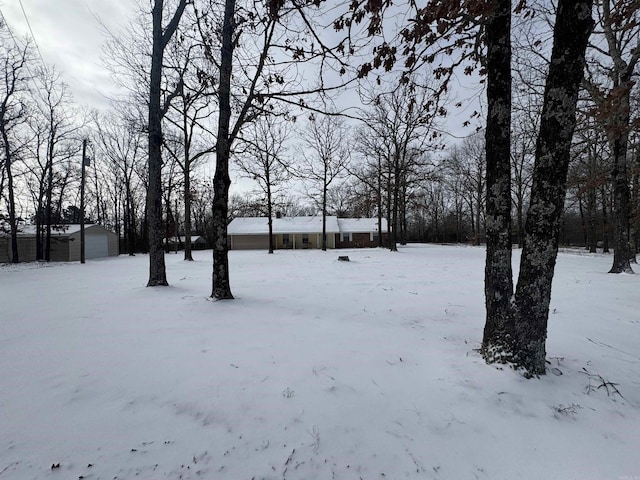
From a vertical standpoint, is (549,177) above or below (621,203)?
below

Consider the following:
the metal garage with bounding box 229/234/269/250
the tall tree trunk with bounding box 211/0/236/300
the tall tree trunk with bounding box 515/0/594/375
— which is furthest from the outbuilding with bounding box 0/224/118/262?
the tall tree trunk with bounding box 515/0/594/375

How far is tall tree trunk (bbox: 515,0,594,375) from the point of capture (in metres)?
2.32

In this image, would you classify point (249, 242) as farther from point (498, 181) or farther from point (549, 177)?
point (549, 177)

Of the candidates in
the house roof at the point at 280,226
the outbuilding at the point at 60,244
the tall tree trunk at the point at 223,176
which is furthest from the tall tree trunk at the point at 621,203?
the outbuilding at the point at 60,244

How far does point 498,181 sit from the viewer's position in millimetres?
2891

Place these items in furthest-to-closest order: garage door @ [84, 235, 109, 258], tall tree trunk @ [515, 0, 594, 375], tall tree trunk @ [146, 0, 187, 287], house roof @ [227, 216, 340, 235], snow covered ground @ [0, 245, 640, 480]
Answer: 1. house roof @ [227, 216, 340, 235]
2. garage door @ [84, 235, 109, 258]
3. tall tree trunk @ [146, 0, 187, 287]
4. tall tree trunk @ [515, 0, 594, 375]
5. snow covered ground @ [0, 245, 640, 480]

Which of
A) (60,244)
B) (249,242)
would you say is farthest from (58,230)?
(249,242)

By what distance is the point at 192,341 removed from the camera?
3229 mm

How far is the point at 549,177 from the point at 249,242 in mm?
33672

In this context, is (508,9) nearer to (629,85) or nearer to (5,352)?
(629,85)

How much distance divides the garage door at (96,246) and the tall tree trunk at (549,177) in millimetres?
29457

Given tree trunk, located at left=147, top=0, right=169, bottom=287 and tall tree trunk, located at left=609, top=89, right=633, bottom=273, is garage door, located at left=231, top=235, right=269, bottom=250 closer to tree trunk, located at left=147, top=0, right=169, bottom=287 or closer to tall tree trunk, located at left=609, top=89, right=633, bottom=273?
tree trunk, located at left=147, top=0, right=169, bottom=287

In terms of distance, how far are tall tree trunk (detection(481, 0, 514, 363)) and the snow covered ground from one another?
Result: 488mm

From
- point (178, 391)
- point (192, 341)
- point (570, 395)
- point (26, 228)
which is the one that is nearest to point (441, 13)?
point (570, 395)
